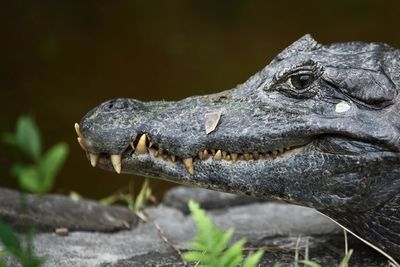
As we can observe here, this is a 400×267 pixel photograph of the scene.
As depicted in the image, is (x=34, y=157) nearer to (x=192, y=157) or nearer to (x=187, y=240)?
(x=192, y=157)

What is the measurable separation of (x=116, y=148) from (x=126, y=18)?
8.14 metres

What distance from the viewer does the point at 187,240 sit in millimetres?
3873

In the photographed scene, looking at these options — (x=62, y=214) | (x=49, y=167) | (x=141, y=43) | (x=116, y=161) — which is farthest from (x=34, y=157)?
(x=141, y=43)

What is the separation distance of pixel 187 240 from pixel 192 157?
0.80 metres

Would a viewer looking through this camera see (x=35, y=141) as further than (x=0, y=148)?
No

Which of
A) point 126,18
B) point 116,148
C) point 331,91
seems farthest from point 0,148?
point 331,91

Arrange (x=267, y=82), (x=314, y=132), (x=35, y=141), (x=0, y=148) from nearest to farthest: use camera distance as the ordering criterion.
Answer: (x=35, y=141) → (x=314, y=132) → (x=267, y=82) → (x=0, y=148)

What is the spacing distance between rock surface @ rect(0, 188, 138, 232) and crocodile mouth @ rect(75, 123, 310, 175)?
0.79 m

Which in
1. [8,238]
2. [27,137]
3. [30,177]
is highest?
[27,137]

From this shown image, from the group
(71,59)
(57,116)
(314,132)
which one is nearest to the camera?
(314,132)

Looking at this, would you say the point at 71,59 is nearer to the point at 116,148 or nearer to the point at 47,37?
the point at 47,37

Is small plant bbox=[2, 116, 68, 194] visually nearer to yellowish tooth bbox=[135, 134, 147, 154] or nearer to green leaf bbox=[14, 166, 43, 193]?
green leaf bbox=[14, 166, 43, 193]

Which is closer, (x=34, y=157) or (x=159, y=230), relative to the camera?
(x=34, y=157)

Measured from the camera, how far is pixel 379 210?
323cm
